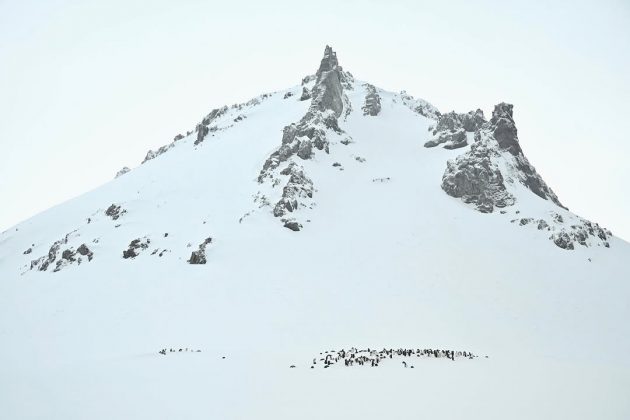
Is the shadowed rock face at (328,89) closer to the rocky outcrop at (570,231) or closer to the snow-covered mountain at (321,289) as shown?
the snow-covered mountain at (321,289)

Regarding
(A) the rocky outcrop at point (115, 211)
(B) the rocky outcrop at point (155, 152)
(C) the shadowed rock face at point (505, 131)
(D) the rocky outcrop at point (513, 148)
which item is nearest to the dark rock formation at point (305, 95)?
(B) the rocky outcrop at point (155, 152)

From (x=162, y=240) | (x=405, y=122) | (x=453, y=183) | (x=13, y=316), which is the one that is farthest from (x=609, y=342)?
(x=405, y=122)

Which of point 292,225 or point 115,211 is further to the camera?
point 115,211

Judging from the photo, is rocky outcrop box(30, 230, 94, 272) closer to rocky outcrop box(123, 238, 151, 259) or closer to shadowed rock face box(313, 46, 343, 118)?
rocky outcrop box(123, 238, 151, 259)

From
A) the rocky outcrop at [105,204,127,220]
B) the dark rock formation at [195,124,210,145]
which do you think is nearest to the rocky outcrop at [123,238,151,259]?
the rocky outcrop at [105,204,127,220]

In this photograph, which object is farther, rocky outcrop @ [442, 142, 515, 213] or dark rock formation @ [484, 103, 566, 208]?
dark rock formation @ [484, 103, 566, 208]

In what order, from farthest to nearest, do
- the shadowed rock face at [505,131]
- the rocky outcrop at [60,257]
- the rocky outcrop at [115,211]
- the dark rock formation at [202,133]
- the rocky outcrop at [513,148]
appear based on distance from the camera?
the dark rock formation at [202,133]
the shadowed rock face at [505,131]
the rocky outcrop at [513,148]
the rocky outcrop at [115,211]
the rocky outcrop at [60,257]

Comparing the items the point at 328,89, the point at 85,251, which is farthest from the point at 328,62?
the point at 85,251

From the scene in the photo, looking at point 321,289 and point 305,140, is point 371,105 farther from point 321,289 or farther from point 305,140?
point 321,289

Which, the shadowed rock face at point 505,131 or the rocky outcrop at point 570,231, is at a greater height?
the shadowed rock face at point 505,131

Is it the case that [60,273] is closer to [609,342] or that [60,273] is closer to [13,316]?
[13,316]
